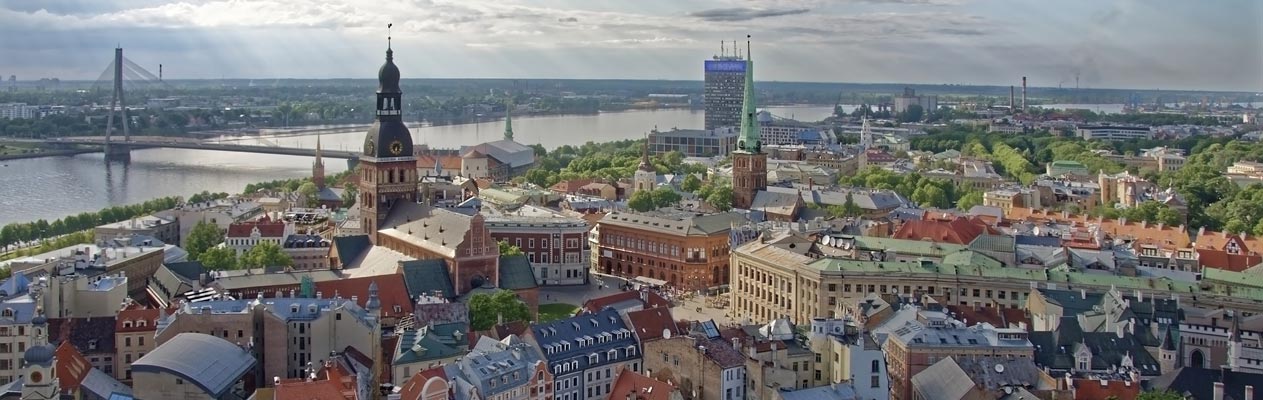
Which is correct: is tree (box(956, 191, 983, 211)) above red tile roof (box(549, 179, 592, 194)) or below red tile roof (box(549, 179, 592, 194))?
below

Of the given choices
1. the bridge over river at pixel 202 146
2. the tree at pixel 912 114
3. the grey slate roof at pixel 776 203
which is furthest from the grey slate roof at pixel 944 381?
the tree at pixel 912 114

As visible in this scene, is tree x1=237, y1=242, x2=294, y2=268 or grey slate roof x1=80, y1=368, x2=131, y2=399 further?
tree x1=237, y1=242, x2=294, y2=268

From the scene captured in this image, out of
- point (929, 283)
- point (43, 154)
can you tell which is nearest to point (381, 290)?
point (929, 283)

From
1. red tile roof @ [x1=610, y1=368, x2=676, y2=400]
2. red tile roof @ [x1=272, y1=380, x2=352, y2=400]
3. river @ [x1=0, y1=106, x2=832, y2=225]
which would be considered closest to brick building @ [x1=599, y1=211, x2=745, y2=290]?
red tile roof @ [x1=610, y1=368, x2=676, y2=400]

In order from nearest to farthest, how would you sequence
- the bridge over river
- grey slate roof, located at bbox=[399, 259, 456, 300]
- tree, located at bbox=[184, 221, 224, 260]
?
grey slate roof, located at bbox=[399, 259, 456, 300] → tree, located at bbox=[184, 221, 224, 260] → the bridge over river

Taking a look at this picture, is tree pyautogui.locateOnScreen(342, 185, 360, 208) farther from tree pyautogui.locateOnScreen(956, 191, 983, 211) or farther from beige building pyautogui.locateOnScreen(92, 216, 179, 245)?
tree pyautogui.locateOnScreen(956, 191, 983, 211)

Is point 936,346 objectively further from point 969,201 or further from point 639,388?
point 969,201
